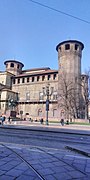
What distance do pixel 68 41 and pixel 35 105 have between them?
22.1 m

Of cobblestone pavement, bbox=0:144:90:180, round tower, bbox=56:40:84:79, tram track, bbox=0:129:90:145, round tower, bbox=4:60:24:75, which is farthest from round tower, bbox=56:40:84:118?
cobblestone pavement, bbox=0:144:90:180

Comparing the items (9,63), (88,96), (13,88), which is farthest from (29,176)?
(9,63)

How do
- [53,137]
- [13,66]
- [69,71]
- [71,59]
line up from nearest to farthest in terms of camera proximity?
[53,137] → [69,71] → [71,59] → [13,66]

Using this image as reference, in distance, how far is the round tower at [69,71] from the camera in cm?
5467

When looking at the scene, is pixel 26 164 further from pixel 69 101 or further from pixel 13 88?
pixel 13 88

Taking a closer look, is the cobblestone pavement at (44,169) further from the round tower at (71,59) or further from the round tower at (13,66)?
the round tower at (13,66)

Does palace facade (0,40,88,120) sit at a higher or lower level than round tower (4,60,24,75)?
lower

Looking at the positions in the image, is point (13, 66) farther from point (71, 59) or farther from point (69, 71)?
point (69, 71)

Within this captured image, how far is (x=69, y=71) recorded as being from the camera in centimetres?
5909

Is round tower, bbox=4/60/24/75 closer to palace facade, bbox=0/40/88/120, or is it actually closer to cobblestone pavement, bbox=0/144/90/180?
palace facade, bbox=0/40/88/120

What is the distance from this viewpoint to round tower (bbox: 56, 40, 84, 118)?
179ft

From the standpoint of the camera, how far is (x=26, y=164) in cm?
466

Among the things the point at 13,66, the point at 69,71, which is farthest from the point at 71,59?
the point at 13,66

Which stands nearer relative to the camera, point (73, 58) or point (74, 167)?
point (74, 167)
